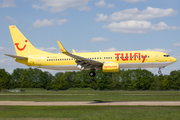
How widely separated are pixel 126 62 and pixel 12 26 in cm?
2728

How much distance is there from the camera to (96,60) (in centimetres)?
4794

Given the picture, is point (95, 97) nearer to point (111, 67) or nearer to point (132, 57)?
point (111, 67)

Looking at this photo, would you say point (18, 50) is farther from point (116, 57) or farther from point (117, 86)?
point (117, 86)

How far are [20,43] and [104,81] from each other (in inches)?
3507

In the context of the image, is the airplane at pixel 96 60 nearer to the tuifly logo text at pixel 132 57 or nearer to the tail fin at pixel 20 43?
the tuifly logo text at pixel 132 57

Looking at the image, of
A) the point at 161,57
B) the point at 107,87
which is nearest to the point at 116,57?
the point at 161,57

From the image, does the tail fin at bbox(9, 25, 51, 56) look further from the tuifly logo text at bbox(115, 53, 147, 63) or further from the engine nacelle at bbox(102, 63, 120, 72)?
the tuifly logo text at bbox(115, 53, 147, 63)

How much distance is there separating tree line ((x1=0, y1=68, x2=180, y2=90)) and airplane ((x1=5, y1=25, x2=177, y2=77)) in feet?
279

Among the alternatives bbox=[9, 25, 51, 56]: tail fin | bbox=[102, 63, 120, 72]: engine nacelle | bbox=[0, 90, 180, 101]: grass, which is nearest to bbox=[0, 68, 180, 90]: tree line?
bbox=[0, 90, 180, 101]: grass

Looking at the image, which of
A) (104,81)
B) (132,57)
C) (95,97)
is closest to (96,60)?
(132,57)

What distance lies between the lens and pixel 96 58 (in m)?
48.1

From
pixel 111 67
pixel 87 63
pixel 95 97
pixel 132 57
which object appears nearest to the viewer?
pixel 111 67

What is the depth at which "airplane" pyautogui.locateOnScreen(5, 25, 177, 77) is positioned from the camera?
150ft

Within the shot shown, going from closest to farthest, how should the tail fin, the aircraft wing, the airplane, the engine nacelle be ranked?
the engine nacelle → the aircraft wing → the airplane → the tail fin
